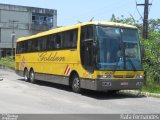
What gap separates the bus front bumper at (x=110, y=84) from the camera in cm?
1811

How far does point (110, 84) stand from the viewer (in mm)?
18250

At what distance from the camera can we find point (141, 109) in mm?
14797

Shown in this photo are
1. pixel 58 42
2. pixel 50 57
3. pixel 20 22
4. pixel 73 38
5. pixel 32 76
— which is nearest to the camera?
pixel 73 38

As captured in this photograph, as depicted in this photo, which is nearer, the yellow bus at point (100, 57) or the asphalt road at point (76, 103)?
the asphalt road at point (76, 103)

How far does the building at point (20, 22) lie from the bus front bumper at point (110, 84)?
58702 millimetres

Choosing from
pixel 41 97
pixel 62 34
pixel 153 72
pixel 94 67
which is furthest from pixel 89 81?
pixel 153 72

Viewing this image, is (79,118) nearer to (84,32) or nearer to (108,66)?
(108,66)

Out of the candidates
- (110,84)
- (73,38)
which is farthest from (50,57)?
(110,84)

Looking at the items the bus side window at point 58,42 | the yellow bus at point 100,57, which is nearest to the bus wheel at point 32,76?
the bus side window at point 58,42

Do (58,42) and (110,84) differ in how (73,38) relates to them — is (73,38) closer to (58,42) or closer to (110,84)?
(58,42)

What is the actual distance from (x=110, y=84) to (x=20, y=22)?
67.3m

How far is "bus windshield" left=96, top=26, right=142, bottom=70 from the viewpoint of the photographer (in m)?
18.3

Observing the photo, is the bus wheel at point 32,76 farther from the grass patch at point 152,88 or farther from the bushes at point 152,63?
the grass patch at point 152,88

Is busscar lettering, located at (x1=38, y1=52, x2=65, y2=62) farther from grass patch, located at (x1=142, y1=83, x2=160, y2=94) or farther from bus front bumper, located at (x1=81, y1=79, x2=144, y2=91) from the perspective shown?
grass patch, located at (x1=142, y1=83, x2=160, y2=94)
